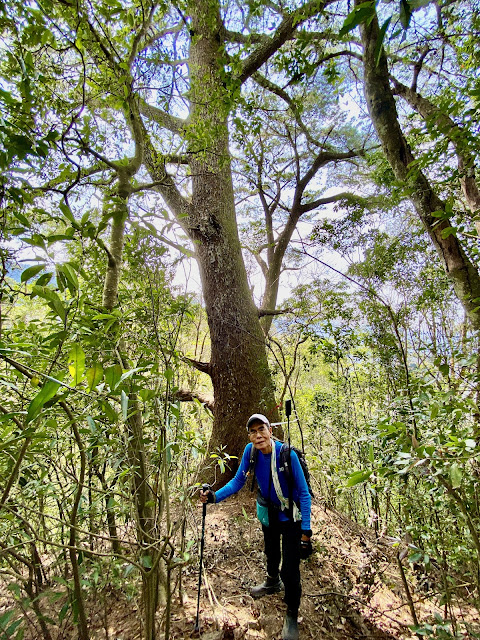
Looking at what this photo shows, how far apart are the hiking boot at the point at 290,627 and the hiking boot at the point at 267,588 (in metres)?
0.34

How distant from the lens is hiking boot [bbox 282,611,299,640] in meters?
2.08

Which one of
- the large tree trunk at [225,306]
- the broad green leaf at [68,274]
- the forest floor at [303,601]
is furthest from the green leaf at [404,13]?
the large tree trunk at [225,306]

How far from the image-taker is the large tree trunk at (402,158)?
9.53 feet

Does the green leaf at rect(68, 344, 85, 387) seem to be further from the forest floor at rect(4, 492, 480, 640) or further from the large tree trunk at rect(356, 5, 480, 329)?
the large tree trunk at rect(356, 5, 480, 329)

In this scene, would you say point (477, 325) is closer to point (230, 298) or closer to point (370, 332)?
point (370, 332)

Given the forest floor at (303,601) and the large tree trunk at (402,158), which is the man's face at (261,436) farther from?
the large tree trunk at (402,158)

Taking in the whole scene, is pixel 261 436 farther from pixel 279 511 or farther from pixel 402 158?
pixel 402 158

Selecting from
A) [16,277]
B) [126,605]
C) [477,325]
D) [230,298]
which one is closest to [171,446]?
[16,277]

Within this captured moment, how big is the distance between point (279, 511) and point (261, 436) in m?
0.57

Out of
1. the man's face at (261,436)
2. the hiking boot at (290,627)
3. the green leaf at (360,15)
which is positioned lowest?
the hiking boot at (290,627)

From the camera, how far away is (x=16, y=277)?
1387 millimetres

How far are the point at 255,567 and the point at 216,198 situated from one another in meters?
4.49

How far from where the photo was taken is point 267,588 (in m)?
2.51

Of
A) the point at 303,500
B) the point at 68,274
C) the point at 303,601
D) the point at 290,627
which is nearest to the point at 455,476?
the point at 68,274
